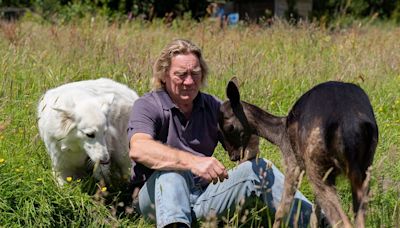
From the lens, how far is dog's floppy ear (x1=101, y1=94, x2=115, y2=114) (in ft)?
16.6

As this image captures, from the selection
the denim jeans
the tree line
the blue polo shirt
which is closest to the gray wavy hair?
the blue polo shirt

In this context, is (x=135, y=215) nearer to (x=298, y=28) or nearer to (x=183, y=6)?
(x=298, y=28)

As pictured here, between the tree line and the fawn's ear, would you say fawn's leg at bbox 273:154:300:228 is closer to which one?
the fawn's ear

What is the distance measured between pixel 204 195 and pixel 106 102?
1.13 meters

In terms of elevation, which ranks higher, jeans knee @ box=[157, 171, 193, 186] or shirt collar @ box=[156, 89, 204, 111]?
shirt collar @ box=[156, 89, 204, 111]

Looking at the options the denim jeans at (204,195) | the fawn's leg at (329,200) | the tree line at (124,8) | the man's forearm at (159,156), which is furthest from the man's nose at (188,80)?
the tree line at (124,8)

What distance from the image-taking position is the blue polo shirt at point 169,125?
15.1 feet

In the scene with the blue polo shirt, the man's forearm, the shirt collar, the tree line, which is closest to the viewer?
the man's forearm

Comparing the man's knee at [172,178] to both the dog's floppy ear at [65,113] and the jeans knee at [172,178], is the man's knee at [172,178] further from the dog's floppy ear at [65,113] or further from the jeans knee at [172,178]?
the dog's floppy ear at [65,113]

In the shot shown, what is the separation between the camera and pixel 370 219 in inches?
169

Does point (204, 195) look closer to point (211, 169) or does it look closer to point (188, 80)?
point (211, 169)

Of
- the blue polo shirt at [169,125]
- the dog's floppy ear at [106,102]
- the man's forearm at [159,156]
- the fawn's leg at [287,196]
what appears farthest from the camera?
the dog's floppy ear at [106,102]

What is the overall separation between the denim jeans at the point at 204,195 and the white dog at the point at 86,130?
0.61m

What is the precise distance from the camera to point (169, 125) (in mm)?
4719
